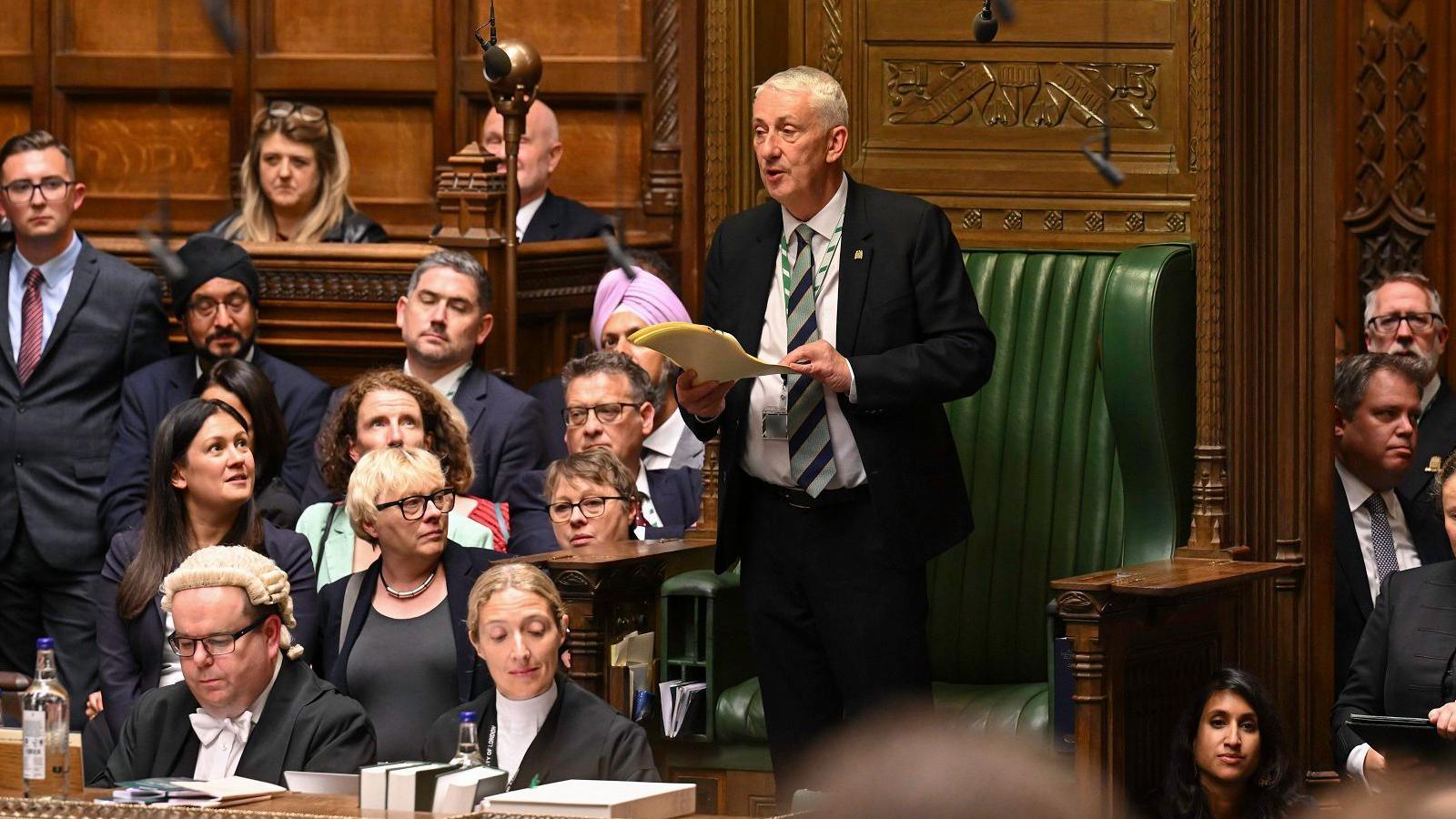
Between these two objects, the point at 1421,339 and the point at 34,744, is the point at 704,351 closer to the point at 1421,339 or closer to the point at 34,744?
the point at 34,744

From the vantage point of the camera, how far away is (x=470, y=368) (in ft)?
16.4

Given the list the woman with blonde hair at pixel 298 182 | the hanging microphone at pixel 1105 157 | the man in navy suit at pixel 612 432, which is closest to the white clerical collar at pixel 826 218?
the hanging microphone at pixel 1105 157

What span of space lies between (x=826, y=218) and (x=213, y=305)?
186 centimetres

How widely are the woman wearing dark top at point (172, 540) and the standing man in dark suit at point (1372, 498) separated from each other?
211 centimetres

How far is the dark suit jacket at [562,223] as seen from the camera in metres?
6.23

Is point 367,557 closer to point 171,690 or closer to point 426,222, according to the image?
point 171,690

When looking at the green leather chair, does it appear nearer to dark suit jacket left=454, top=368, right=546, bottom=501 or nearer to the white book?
dark suit jacket left=454, top=368, right=546, bottom=501

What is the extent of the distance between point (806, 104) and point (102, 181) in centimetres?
459

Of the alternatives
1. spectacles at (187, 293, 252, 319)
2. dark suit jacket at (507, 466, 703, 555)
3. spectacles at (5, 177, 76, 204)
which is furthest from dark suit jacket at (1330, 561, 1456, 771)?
spectacles at (5, 177, 76, 204)

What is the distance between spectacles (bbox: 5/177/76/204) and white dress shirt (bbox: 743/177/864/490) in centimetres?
Answer: 219

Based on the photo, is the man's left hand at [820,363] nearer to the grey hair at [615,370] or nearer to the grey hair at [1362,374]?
the grey hair at [615,370]

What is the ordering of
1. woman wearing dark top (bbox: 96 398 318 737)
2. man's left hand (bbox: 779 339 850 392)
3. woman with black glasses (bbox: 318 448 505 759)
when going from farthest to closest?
woman wearing dark top (bbox: 96 398 318 737), woman with black glasses (bbox: 318 448 505 759), man's left hand (bbox: 779 339 850 392)

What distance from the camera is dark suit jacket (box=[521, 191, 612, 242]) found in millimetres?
6230

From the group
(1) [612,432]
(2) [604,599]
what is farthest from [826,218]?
(1) [612,432]
